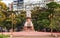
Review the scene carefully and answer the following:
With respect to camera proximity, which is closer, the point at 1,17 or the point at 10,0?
the point at 1,17

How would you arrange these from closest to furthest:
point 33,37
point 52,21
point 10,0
Answer: point 33,37
point 52,21
point 10,0

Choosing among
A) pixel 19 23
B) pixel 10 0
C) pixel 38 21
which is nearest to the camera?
pixel 38 21

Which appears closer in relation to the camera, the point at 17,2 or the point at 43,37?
the point at 43,37

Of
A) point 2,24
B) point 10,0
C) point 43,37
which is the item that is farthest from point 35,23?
point 10,0

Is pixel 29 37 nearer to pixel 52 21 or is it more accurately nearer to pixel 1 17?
pixel 52 21

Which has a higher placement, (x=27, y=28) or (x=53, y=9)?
(x=53, y=9)

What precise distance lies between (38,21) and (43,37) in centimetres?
746

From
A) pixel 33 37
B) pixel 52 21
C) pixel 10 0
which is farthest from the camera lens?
pixel 10 0

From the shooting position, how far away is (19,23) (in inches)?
1087

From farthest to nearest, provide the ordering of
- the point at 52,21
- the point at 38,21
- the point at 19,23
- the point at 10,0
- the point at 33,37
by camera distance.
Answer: the point at 10,0 < the point at 19,23 < the point at 38,21 < the point at 52,21 < the point at 33,37

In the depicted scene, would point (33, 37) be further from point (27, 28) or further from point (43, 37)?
point (27, 28)

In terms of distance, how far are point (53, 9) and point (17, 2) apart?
59.1 feet

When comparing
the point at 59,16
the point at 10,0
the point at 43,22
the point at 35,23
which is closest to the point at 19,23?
the point at 35,23

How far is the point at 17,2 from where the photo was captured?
4391 centimetres
